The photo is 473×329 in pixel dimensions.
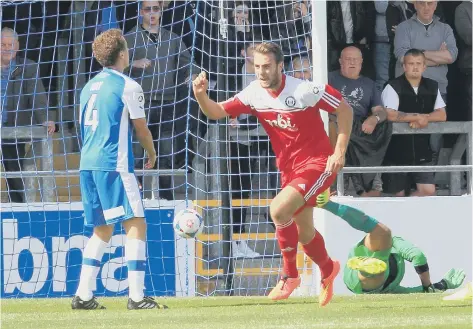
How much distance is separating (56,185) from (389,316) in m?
5.33

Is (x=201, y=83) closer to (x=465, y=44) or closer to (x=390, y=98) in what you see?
(x=390, y=98)

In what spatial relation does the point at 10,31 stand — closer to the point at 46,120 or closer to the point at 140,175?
the point at 46,120

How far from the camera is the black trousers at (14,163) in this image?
41.0ft

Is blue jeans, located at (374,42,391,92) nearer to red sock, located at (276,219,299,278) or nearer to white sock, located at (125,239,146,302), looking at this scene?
red sock, located at (276,219,299,278)

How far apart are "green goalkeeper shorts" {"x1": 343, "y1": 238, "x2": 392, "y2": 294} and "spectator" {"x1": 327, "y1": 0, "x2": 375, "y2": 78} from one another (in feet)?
9.48

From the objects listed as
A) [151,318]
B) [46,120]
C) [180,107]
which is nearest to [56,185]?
[46,120]

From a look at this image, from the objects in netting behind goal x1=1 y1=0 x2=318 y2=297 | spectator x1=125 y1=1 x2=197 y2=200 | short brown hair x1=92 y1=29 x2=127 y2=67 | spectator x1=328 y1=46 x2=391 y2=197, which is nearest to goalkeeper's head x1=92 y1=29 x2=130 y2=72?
short brown hair x1=92 y1=29 x2=127 y2=67

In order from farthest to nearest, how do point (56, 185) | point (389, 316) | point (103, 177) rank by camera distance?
point (56, 185), point (103, 177), point (389, 316)

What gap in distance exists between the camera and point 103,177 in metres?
8.98

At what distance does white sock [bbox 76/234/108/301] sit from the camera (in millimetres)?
9062

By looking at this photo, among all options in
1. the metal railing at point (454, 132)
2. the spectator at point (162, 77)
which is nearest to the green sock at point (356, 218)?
the metal railing at point (454, 132)

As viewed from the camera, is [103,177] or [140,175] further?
[140,175]

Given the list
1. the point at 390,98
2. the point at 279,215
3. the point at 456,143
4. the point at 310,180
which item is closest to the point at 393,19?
the point at 390,98

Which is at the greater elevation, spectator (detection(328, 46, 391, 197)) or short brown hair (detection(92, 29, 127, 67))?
short brown hair (detection(92, 29, 127, 67))
